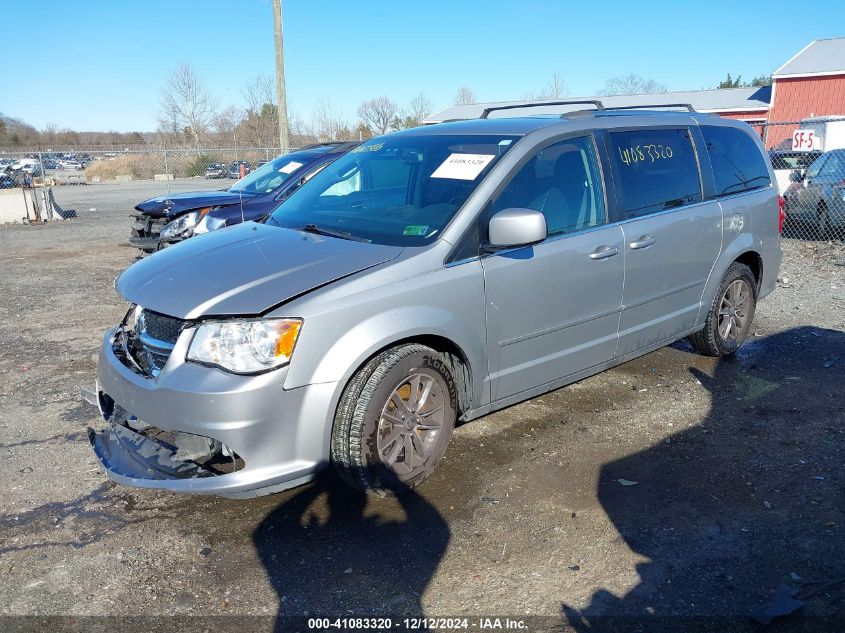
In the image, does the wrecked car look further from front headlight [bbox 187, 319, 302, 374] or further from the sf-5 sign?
the sf-5 sign

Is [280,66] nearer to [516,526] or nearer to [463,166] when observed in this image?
[463,166]

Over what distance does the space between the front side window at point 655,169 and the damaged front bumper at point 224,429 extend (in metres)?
2.57

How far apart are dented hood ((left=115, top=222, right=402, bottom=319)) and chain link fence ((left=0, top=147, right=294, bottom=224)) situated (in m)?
13.8

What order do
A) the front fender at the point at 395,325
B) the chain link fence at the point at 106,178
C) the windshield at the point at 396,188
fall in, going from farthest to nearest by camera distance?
the chain link fence at the point at 106,178 → the windshield at the point at 396,188 → the front fender at the point at 395,325

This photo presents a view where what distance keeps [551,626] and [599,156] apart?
288cm

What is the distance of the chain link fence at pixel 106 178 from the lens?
57.8 feet

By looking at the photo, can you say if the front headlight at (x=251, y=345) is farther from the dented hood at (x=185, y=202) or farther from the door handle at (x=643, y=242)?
the dented hood at (x=185, y=202)

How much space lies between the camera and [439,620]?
2723 mm

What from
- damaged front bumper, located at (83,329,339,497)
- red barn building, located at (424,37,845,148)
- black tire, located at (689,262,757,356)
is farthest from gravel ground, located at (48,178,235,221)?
damaged front bumper, located at (83,329,339,497)

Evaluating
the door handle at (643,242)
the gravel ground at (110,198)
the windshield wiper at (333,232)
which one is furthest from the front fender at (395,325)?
the gravel ground at (110,198)

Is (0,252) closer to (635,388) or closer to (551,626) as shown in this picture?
(635,388)

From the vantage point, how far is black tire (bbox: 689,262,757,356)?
551cm

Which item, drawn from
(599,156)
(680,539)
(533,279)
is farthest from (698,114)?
(680,539)

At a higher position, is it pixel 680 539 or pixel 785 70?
pixel 785 70
